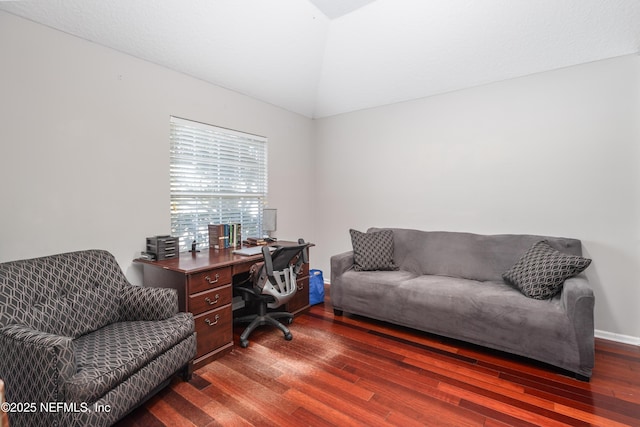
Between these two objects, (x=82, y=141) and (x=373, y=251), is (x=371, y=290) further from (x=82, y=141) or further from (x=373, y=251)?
(x=82, y=141)

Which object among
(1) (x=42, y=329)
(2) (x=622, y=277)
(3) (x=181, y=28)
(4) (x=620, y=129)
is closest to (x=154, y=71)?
(3) (x=181, y=28)

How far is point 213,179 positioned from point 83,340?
1.91 meters

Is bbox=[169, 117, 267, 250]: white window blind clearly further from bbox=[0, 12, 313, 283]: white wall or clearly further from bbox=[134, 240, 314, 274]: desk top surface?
bbox=[134, 240, 314, 274]: desk top surface

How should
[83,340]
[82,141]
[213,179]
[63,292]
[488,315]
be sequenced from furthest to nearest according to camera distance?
[213,179], [488,315], [82,141], [63,292], [83,340]

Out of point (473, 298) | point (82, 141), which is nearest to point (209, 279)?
point (82, 141)

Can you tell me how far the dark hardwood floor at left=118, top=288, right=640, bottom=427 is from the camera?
5.90ft

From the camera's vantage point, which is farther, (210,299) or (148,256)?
(148,256)

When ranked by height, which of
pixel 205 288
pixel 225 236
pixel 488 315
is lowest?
pixel 488 315

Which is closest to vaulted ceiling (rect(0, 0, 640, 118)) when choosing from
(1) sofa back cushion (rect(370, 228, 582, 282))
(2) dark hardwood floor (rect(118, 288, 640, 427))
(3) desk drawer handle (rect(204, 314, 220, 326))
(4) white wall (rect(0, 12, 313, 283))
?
(4) white wall (rect(0, 12, 313, 283))

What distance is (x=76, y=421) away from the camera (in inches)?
55.4

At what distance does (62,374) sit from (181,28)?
259 centimetres

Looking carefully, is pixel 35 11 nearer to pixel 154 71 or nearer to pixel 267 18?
pixel 154 71

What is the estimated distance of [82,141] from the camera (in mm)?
2373

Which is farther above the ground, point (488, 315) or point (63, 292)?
point (63, 292)
